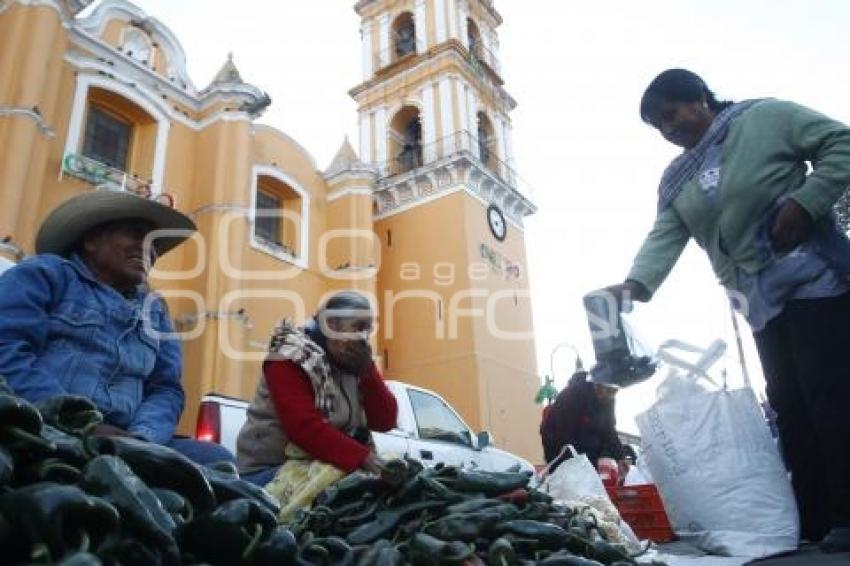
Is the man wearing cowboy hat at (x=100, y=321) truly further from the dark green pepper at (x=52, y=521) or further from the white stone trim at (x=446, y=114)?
the white stone trim at (x=446, y=114)

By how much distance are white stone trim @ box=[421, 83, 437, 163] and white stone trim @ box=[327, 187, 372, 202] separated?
115 inches

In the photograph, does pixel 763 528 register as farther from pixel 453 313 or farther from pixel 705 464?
pixel 453 313

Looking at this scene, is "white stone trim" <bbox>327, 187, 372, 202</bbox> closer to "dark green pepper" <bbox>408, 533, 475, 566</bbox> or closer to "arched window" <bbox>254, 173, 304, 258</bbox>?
"arched window" <bbox>254, 173, 304, 258</bbox>

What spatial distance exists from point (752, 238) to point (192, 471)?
2231 mm

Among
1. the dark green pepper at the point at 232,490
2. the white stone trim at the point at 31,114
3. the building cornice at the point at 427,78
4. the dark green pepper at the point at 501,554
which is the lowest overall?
the dark green pepper at the point at 501,554

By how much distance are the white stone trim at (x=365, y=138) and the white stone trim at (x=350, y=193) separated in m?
3.95

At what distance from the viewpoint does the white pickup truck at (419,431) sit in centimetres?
493

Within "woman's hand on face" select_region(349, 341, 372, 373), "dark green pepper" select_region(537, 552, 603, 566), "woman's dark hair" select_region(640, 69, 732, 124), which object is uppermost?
"woman's dark hair" select_region(640, 69, 732, 124)

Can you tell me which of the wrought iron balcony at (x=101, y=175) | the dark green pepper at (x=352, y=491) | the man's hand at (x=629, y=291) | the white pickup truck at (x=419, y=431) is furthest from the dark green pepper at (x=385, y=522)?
the wrought iron balcony at (x=101, y=175)

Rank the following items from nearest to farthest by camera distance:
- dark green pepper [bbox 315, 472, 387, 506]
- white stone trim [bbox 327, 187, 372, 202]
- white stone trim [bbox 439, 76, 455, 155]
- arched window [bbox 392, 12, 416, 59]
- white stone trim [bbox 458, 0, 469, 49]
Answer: dark green pepper [bbox 315, 472, 387, 506] → white stone trim [bbox 327, 187, 372, 202] → white stone trim [bbox 439, 76, 455, 155] → white stone trim [bbox 458, 0, 469, 49] → arched window [bbox 392, 12, 416, 59]

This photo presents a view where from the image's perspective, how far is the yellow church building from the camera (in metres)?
10.4

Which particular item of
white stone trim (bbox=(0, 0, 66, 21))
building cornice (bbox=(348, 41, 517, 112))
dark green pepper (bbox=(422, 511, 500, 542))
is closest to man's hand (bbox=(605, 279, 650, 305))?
dark green pepper (bbox=(422, 511, 500, 542))

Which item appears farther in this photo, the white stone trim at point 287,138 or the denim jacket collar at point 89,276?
the white stone trim at point 287,138

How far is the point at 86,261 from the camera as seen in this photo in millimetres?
2479
